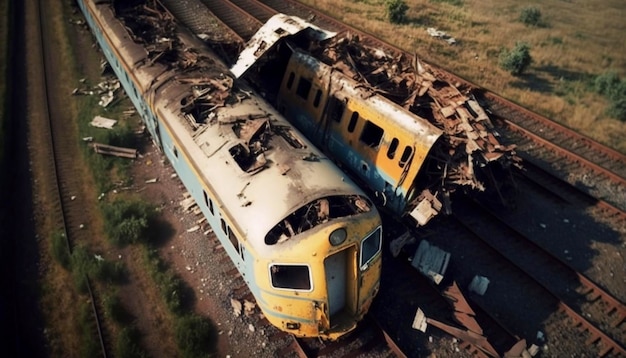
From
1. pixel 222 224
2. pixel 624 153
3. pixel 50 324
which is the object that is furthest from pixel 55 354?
pixel 624 153

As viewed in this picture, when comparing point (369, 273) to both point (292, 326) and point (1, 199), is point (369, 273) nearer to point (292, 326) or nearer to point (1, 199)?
point (292, 326)

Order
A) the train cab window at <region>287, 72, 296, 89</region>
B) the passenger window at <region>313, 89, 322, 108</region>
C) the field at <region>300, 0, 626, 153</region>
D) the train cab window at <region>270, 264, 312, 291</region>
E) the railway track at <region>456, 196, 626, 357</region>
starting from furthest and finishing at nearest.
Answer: the field at <region>300, 0, 626, 153</region>, the train cab window at <region>287, 72, 296, 89</region>, the passenger window at <region>313, 89, 322, 108</region>, the railway track at <region>456, 196, 626, 357</region>, the train cab window at <region>270, 264, 312, 291</region>

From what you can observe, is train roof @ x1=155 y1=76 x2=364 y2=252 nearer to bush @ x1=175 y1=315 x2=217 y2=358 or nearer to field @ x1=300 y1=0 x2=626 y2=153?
bush @ x1=175 y1=315 x2=217 y2=358

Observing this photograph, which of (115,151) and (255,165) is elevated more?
(255,165)

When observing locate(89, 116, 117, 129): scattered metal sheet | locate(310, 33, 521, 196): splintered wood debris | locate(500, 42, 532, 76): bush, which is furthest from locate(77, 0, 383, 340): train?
locate(500, 42, 532, 76): bush

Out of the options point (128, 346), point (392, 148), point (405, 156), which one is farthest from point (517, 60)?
point (128, 346)

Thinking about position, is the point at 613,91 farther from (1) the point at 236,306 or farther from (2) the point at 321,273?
(1) the point at 236,306
